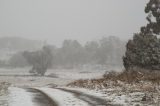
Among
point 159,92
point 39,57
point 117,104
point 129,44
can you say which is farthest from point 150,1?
point 39,57

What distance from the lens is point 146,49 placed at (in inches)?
1682

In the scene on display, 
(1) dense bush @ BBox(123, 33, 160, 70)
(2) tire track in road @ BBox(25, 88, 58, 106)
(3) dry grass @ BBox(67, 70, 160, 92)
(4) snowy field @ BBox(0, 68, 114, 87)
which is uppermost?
(1) dense bush @ BBox(123, 33, 160, 70)

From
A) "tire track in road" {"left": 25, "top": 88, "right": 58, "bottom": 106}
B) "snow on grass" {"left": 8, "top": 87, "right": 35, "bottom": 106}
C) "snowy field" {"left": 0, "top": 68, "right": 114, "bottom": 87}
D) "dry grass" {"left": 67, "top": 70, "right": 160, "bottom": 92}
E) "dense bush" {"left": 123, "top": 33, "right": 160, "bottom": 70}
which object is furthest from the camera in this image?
"snowy field" {"left": 0, "top": 68, "right": 114, "bottom": 87}

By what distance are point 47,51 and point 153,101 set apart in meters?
151

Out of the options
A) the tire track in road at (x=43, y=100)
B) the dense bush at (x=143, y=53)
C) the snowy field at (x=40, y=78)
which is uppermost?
the dense bush at (x=143, y=53)

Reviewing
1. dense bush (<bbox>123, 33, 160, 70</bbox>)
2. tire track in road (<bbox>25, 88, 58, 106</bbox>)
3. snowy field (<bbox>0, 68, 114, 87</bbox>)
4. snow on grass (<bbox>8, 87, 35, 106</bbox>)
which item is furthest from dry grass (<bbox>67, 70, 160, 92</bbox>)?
snowy field (<bbox>0, 68, 114, 87</bbox>)

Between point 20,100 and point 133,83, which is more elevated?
point 133,83

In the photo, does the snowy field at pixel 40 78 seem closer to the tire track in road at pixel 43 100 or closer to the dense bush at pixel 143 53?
the dense bush at pixel 143 53

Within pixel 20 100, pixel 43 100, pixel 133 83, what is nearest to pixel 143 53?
pixel 133 83

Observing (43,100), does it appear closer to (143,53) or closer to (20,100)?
(20,100)

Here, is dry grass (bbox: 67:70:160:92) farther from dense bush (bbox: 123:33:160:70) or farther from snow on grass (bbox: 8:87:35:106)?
snow on grass (bbox: 8:87:35:106)

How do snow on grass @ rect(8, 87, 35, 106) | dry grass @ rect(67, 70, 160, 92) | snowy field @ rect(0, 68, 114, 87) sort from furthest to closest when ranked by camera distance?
snowy field @ rect(0, 68, 114, 87)
dry grass @ rect(67, 70, 160, 92)
snow on grass @ rect(8, 87, 35, 106)

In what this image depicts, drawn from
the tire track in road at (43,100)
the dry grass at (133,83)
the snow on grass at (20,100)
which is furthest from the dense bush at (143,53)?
the tire track in road at (43,100)

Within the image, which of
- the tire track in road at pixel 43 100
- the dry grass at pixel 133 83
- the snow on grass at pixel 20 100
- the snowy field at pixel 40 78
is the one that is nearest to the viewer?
the tire track in road at pixel 43 100
